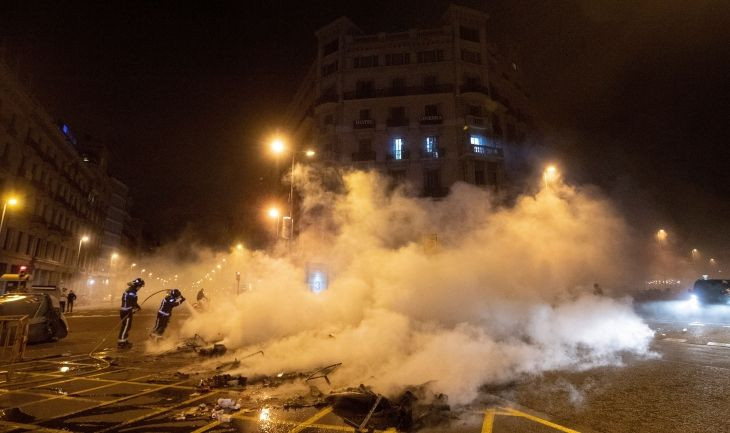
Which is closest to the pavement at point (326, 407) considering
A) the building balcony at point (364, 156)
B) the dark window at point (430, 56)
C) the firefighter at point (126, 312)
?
the firefighter at point (126, 312)

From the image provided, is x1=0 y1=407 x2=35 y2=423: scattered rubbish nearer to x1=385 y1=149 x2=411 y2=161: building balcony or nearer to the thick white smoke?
the thick white smoke

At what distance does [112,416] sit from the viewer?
524 cm

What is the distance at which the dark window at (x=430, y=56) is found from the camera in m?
32.4


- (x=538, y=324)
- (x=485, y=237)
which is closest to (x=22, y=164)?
(x=485, y=237)

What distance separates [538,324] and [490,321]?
1589 millimetres

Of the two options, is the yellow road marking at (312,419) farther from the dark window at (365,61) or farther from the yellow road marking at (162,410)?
the dark window at (365,61)

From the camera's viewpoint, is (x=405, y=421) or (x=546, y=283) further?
(x=546, y=283)

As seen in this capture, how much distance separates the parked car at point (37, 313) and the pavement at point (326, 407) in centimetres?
306

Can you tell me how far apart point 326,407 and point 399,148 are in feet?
90.0

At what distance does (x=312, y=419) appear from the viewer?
203 inches

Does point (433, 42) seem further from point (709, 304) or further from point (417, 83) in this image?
point (709, 304)

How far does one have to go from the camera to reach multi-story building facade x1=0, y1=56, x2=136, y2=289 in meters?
29.5

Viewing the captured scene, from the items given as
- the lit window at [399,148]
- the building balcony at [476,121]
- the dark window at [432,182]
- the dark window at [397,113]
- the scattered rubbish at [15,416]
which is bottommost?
the scattered rubbish at [15,416]

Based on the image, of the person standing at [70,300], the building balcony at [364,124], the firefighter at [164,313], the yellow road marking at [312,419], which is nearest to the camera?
the yellow road marking at [312,419]
